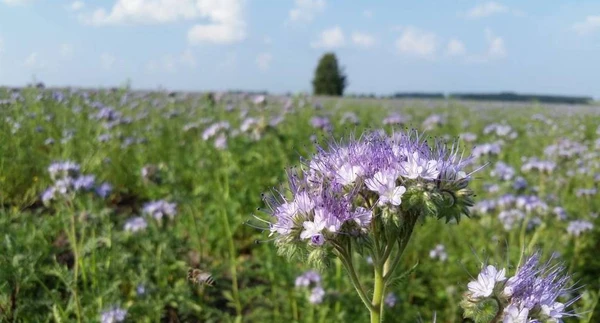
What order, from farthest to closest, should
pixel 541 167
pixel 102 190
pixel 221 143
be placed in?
pixel 541 167 → pixel 221 143 → pixel 102 190

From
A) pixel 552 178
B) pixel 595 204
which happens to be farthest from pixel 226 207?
pixel 595 204

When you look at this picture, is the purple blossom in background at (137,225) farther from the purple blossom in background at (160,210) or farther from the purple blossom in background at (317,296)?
the purple blossom in background at (317,296)

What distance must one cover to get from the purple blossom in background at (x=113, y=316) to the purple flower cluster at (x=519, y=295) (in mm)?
1874

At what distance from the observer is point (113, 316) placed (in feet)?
9.30

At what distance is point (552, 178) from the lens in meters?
5.64

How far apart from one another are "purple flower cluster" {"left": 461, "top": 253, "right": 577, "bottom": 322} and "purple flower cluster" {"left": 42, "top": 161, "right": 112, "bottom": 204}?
265cm

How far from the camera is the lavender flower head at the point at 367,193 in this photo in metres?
1.52

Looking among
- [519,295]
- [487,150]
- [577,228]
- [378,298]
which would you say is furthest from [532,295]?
[487,150]

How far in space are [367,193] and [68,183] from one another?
2503mm

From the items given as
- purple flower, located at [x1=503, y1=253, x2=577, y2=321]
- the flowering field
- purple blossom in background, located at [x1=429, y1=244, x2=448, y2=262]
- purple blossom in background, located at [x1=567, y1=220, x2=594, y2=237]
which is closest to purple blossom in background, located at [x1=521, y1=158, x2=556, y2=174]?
the flowering field

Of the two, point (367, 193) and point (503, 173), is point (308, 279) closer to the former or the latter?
point (367, 193)

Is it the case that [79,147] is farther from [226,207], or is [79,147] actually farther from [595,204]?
[595,204]

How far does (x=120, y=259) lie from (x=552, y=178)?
4215mm

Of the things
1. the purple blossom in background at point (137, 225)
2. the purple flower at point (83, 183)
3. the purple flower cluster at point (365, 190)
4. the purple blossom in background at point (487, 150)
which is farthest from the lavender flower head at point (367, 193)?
the purple blossom in background at point (487, 150)
